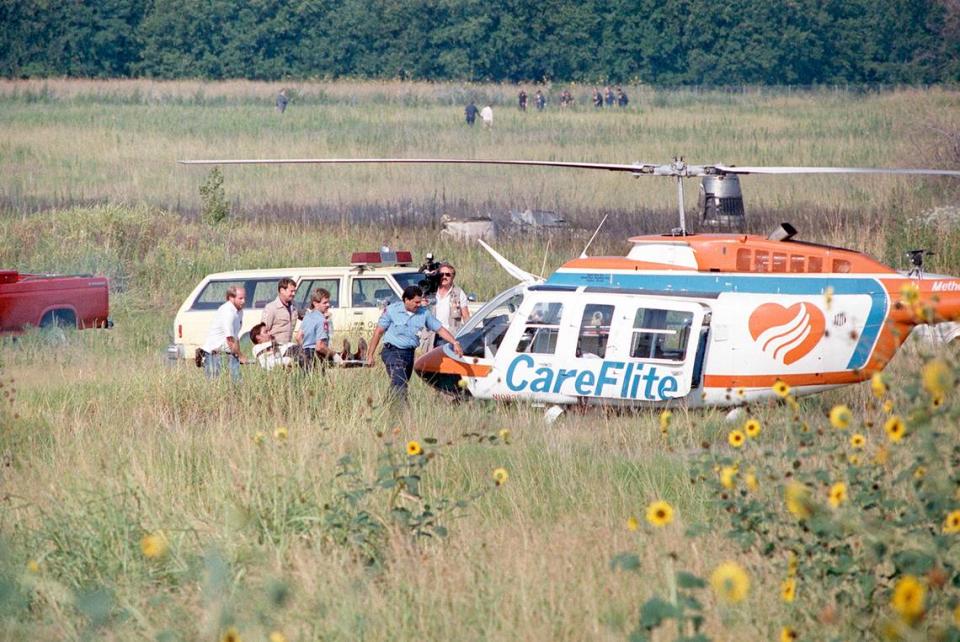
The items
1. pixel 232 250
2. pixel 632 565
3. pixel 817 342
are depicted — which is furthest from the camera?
pixel 232 250

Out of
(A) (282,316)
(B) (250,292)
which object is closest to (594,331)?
(A) (282,316)

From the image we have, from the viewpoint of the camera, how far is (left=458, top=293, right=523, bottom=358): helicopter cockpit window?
1327 centimetres

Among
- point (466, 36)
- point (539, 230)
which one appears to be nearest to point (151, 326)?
point (539, 230)

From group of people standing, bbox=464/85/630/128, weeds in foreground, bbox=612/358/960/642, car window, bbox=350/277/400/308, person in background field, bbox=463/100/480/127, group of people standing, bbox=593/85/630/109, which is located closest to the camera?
weeds in foreground, bbox=612/358/960/642

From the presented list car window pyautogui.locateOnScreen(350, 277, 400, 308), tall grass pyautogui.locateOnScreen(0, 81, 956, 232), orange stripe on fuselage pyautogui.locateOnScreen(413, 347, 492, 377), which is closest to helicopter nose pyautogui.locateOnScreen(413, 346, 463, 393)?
orange stripe on fuselage pyautogui.locateOnScreen(413, 347, 492, 377)

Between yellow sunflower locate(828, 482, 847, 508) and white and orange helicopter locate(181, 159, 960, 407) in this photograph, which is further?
white and orange helicopter locate(181, 159, 960, 407)

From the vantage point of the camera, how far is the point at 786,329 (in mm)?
12375

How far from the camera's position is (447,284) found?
1561 centimetres

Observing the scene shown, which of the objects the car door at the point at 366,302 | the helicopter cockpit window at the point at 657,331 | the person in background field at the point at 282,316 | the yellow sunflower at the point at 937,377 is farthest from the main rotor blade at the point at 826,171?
the yellow sunflower at the point at 937,377

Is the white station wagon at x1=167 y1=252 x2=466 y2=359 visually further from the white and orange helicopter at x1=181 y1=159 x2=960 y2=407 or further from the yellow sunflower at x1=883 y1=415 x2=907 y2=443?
the yellow sunflower at x1=883 y1=415 x2=907 y2=443

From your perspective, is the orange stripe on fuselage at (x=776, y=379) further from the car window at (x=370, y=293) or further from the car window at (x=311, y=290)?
the car window at (x=311, y=290)

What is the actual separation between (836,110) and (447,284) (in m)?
48.2

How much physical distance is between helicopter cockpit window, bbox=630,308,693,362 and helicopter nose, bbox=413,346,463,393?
163 cm

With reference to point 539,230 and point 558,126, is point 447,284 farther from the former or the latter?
point 558,126
